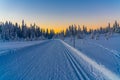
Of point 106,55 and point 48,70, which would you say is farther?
point 106,55

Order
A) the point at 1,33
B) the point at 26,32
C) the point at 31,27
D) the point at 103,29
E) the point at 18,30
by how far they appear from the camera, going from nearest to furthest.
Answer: the point at 1,33 < the point at 18,30 < the point at 26,32 < the point at 31,27 < the point at 103,29

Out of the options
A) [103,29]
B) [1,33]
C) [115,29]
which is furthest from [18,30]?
[103,29]

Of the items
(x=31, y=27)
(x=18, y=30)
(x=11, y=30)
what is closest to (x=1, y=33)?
(x=11, y=30)

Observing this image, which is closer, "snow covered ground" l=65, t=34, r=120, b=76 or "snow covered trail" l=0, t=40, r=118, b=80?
"snow covered trail" l=0, t=40, r=118, b=80

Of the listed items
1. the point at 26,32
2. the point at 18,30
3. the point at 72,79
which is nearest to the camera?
the point at 72,79

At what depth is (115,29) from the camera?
146250 millimetres

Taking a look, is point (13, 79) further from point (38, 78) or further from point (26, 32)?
point (26, 32)

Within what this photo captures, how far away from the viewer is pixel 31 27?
174375 millimetres

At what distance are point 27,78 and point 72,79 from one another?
84.9 inches

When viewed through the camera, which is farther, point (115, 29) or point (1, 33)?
point (115, 29)

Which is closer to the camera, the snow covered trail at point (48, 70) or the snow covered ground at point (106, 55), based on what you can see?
the snow covered trail at point (48, 70)

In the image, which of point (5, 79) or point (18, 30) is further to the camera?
point (18, 30)

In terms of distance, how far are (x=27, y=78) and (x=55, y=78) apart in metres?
1.34

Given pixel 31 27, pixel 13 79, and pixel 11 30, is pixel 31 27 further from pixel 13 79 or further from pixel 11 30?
pixel 13 79
